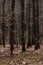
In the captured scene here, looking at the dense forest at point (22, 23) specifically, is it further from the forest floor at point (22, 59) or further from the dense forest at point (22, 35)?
the forest floor at point (22, 59)

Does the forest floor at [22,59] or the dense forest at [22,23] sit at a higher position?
the dense forest at [22,23]

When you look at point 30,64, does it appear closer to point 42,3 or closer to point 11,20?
point 11,20

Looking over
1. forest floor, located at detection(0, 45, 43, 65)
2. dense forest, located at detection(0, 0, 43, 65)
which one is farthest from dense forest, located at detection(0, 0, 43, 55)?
forest floor, located at detection(0, 45, 43, 65)

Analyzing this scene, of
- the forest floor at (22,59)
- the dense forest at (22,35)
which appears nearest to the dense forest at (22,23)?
the dense forest at (22,35)

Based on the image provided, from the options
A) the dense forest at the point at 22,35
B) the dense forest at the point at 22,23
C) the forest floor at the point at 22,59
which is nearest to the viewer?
the forest floor at the point at 22,59

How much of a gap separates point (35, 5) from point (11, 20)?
5.74 m

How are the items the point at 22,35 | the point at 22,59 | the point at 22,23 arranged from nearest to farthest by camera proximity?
the point at 22,59
the point at 22,23
the point at 22,35

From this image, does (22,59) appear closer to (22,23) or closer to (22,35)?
(22,23)

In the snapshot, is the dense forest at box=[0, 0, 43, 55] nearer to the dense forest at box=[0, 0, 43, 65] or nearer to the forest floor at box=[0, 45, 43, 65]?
the dense forest at box=[0, 0, 43, 65]

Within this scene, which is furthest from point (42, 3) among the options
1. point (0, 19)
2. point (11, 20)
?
point (0, 19)

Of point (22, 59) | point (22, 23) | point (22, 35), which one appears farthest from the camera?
point (22, 35)

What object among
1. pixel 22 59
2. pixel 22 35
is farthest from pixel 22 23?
pixel 22 59

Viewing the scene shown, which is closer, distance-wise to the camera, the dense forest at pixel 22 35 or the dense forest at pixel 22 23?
the dense forest at pixel 22 35

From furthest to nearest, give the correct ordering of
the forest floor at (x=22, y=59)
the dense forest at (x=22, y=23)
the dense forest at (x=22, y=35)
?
the dense forest at (x=22, y=23), the dense forest at (x=22, y=35), the forest floor at (x=22, y=59)
